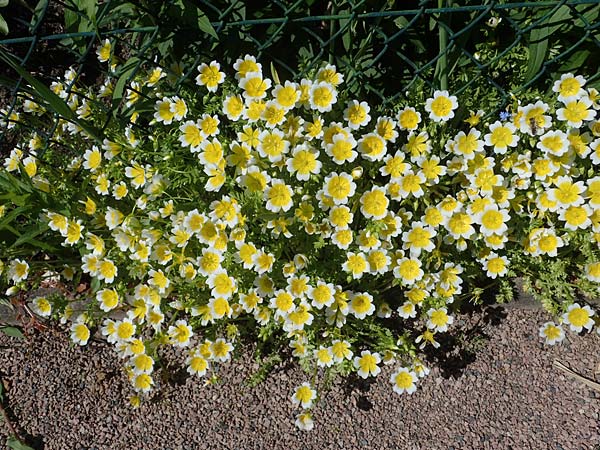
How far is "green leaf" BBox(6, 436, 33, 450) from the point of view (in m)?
2.77

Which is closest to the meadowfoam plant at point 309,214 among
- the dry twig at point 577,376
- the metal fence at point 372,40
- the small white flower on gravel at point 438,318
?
the small white flower on gravel at point 438,318

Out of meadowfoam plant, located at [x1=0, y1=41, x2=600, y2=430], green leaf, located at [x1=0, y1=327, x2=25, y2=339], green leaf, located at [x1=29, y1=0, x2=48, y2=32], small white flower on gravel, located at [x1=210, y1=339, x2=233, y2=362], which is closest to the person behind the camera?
green leaf, located at [x1=29, y1=0, x2=48, y2=32]

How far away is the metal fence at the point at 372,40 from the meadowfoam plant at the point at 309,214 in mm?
144

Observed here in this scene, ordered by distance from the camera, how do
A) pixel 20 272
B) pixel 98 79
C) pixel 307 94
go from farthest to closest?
1. pixel 98 79
2. pixel 20 272
3. pixel 307 94

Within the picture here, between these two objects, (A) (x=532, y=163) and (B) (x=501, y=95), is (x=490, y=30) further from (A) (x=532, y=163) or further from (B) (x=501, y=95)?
(A) (x=532, y=163)

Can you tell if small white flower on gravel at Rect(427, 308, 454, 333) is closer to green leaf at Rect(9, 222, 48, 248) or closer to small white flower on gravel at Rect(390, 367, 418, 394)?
small white flower on gravel at Rect(390, 367, 418, 394)

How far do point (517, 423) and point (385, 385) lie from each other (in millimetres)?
623

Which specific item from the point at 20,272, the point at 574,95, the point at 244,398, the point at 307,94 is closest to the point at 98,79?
the point at 20,272

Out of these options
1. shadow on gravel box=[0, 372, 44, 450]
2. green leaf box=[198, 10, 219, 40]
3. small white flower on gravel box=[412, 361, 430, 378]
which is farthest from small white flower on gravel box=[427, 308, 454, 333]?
shadow on gravel box=[0, 372, 44, 450]

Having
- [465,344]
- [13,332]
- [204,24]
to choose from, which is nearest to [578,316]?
[465,344]

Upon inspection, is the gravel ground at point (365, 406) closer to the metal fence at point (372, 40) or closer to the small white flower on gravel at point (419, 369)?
the small white flower on gravel at point (419, 369)

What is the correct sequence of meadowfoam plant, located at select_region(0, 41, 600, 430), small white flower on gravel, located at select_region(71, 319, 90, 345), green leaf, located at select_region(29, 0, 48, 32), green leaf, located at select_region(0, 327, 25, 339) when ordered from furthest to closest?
green leaf, located at select_region(0, 327, 25, 339), small white flower on gravel, located at select_region(71, 319, 90, 345), meadowfoam plant, located at select_region(0, 41, 600, 430), green leaf, located at select_region(29, 0, 48, 32)

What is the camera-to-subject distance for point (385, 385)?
2.83 meters

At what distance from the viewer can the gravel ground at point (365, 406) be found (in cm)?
271
